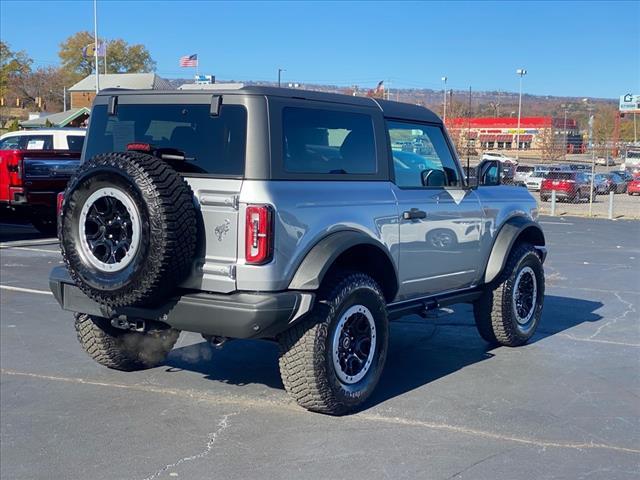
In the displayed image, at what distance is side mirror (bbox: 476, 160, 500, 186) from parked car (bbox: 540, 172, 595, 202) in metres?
26.6

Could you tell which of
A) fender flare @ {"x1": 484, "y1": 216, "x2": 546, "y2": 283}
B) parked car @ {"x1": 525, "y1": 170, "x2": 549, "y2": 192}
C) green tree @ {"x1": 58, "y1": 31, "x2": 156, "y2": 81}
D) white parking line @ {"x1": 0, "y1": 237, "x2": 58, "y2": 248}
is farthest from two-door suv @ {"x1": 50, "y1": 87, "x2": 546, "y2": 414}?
green tree @ {"x1": 58, "y1": 31, "x2": 156, "y2": 81}

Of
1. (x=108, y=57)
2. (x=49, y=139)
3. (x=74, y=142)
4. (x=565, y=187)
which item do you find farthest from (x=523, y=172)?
(x=108, y=57)

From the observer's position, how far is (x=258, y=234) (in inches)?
179

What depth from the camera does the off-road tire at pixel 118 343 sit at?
19.3ft

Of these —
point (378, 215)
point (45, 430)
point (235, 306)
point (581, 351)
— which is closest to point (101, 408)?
point (45, 430)

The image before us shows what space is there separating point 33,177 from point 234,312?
34.3ft

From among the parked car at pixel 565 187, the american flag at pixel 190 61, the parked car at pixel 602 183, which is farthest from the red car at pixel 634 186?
the american flag at pixel 190 61

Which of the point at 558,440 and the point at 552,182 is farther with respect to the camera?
the point at 552,182

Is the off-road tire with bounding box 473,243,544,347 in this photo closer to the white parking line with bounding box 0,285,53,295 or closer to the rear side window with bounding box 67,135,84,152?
the white parking line with bounding box 0,285,53,295

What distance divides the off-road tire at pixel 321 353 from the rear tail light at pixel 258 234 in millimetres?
549

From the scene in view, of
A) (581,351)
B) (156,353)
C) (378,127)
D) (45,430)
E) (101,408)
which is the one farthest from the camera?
(581,351)

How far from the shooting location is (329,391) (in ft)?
16.3

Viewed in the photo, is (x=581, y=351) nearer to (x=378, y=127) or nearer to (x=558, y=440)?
(x=558, y=440)

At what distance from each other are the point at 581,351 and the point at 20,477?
4.87 meters
